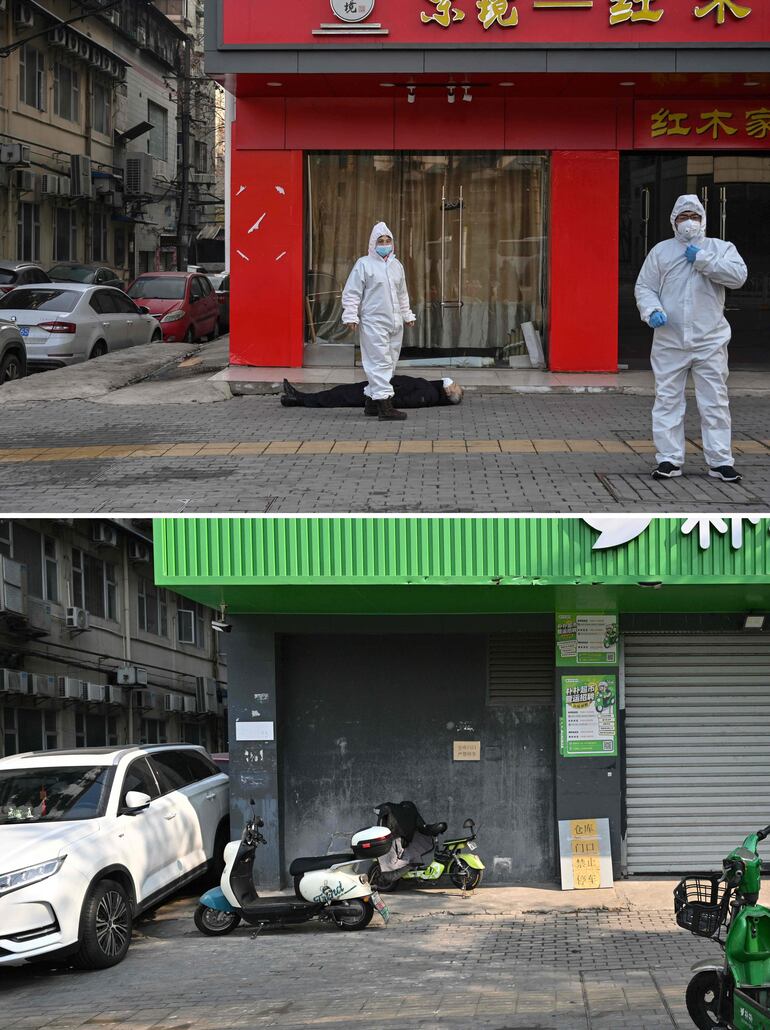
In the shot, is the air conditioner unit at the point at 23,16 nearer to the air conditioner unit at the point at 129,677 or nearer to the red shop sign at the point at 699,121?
the air conditioner unit at the point at 129,677

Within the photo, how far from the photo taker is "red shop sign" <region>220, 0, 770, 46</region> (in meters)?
15.5

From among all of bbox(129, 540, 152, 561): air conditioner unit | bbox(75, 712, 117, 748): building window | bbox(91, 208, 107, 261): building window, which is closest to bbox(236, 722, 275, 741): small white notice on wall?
bbox(75, 712, 117, 748): building window

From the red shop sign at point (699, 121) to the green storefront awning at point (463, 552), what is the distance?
8.63 metres

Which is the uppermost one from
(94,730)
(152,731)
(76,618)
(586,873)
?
(76,618)

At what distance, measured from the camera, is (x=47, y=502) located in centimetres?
1023

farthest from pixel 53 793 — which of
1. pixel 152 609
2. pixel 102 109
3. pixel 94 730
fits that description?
pixel 102 109

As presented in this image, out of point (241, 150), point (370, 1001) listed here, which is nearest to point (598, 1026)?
point (370, 1001)

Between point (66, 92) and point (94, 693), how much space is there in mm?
26742

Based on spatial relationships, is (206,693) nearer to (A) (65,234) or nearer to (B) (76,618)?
(B) (76,618)

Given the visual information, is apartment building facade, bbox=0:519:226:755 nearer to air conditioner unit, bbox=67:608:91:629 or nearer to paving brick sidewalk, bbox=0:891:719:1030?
air conditioner unit, bbox=67:608:91:629

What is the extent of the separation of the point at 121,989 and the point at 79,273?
90.1 ft

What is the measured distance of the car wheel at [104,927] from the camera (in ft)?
28.8

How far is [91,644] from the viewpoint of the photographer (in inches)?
970

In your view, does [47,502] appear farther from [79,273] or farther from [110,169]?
[110,169]
